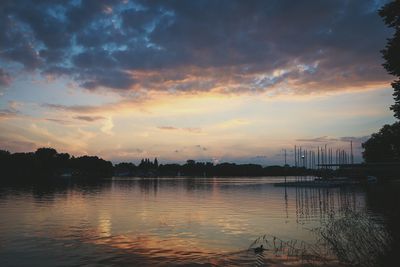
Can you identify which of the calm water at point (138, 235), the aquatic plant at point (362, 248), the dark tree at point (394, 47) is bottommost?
the calm water at point (138, 235)

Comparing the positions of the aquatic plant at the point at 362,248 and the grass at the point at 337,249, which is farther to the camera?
the grass at the point at 337,249

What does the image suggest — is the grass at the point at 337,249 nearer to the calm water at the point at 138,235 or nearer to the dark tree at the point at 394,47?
the calm water at the point at 138,235

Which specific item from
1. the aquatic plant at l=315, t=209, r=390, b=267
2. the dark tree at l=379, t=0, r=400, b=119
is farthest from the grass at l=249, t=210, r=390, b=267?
the dark tree at l=379, t=0, r=400, b=119

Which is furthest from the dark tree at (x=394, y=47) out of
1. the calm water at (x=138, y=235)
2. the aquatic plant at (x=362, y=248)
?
the calm water at (x=138, y=235)

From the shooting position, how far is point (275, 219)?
154ft

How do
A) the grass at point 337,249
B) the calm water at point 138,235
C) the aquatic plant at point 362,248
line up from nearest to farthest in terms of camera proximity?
the aquatic plant at point 362,248, the grass at point 337,249, the calm water at point 138,235

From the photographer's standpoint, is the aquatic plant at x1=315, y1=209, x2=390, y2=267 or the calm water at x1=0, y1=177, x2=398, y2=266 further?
the calm water at x1=0, y1=177, x2=398, y2=266

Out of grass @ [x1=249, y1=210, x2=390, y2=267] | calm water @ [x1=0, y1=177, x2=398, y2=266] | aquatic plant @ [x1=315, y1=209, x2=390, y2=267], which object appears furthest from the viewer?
calm water @ [x1=0, y1=177, x2=398, y2=266]

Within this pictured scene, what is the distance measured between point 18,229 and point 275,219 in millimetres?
28621

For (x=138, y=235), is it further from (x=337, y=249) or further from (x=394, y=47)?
(x=394, y=47)

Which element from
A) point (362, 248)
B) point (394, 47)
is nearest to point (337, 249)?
point (362, 248)

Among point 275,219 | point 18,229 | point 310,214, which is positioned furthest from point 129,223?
point 310,214

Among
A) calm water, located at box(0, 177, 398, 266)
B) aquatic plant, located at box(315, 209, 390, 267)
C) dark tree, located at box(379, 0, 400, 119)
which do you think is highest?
dark tree, located at box(379, 0, 400, 119)

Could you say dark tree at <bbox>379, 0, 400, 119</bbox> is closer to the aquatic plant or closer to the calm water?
the aquatic plant
